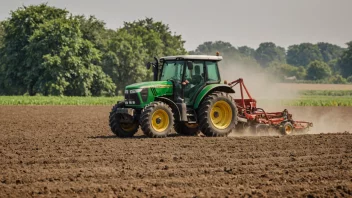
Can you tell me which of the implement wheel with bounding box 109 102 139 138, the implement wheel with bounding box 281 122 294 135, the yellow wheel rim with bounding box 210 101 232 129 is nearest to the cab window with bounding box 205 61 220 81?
the yellow wheel rim with bounding box 210 101 232 129

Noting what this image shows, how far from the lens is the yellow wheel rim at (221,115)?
18.2 metres

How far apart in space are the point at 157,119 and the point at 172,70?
1.72 m

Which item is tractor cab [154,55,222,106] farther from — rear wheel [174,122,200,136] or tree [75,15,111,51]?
tree [75,15,111,51]

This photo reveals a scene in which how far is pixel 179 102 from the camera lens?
1759 cm

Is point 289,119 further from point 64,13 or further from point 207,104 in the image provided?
point 64,13

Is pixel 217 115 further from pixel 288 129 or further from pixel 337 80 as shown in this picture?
pixel 337 80

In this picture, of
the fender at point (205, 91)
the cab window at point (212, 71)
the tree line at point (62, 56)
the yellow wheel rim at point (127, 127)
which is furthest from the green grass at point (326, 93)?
the yellow wheel rim at point (127, 127)

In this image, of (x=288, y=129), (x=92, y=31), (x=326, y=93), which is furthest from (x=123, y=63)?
(x=288, y=129)

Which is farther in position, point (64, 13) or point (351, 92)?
point (351, 92)

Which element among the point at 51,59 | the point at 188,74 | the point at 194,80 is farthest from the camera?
the point at 51,59

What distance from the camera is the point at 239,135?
19.6 m

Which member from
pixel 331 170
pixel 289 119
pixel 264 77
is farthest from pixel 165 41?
pixel 331 170

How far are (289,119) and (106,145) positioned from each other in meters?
6.94

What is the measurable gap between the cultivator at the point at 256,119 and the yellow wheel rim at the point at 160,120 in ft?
8.76
